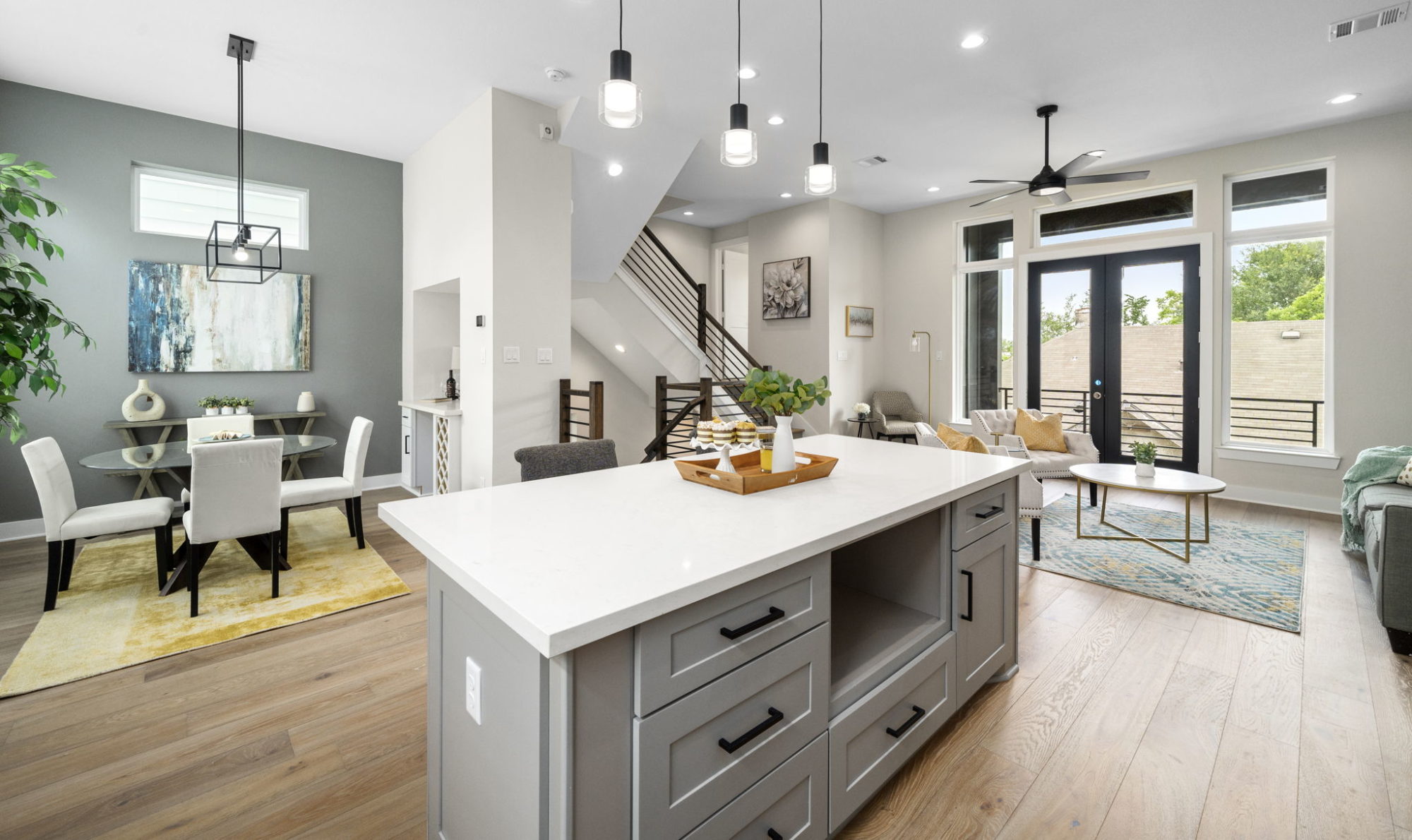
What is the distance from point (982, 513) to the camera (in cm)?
206

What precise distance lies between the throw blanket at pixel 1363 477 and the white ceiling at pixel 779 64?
8.06 ft

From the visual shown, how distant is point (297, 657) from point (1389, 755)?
3.90m

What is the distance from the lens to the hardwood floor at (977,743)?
164 cm

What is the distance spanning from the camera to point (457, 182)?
15.2 feet

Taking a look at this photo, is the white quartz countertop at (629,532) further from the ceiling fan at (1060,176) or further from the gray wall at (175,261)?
the gray wall at (175,261)

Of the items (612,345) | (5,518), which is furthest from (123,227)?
(612,345)

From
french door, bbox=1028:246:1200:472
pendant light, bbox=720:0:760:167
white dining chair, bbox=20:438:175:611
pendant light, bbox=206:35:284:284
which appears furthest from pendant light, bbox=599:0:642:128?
french door, bbox=1028:246:1200:472

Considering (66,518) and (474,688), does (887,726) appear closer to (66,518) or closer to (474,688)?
(474,688)

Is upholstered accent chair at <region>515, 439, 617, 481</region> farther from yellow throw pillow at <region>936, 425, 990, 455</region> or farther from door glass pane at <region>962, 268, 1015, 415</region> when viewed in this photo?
door glass pane at <region>962, 268, 1015, 415</region>

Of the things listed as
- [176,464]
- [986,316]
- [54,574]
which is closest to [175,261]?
[176,464]

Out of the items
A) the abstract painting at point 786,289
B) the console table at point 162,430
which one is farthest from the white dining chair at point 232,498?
the abstract painting at point 786,289

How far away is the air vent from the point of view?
10.8 feet

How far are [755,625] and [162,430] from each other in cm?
552

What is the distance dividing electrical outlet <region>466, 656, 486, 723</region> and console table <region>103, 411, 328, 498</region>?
374cm
